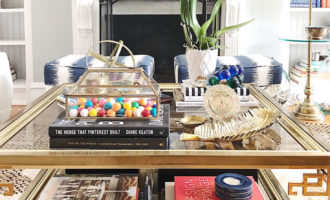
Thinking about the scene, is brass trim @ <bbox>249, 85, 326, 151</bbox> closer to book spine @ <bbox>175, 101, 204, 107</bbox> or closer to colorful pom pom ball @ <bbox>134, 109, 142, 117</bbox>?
book spine @ <bbox>175, 101, 204, 107</bbox>

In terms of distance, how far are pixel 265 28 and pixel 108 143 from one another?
308 cm

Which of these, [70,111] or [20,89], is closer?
[70,111]

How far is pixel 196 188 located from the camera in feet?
4.42

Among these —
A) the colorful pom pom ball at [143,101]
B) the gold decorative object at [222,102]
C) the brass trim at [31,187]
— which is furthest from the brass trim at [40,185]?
the gold decorative object at [222,102]

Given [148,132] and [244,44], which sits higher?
[244,44]

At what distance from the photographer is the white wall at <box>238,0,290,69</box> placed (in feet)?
12.7

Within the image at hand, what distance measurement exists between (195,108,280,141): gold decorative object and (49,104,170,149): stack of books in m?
0.14

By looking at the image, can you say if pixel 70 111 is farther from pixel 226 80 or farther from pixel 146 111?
pixel 226 80

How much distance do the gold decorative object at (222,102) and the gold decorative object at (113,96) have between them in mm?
169

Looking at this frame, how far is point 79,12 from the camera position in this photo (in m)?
3.81

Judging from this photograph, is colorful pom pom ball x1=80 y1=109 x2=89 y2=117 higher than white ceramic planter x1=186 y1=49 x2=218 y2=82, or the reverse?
white ceramic planter x1=186 y1=49 x2=218 y2=82

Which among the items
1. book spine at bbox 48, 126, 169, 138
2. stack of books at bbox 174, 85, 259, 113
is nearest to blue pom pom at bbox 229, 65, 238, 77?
stack of books at bbox 174, 85, 259, 113

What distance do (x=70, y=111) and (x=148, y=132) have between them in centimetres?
22

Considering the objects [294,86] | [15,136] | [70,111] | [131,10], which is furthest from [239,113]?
[131,10]
